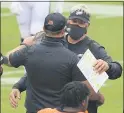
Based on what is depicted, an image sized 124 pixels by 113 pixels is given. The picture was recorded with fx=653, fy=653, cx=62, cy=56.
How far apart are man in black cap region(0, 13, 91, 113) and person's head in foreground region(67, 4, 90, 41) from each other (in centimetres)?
78

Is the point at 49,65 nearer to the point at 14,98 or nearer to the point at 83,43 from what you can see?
the point at 14,98

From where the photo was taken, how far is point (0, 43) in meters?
16.4

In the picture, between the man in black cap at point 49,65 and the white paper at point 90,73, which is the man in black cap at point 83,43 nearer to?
the white paper at point 90,73

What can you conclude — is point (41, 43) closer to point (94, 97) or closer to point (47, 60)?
point (47, 60)

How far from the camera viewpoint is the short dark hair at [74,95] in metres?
5.46

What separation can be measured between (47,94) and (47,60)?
33 centimetres

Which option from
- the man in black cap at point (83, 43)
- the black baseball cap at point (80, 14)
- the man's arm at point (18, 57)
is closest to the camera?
the man's arm at point (18, 57)

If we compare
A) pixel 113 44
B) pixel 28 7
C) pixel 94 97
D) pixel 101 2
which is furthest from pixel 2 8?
pixel 94 97

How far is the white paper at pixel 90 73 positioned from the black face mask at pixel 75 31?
0.99m

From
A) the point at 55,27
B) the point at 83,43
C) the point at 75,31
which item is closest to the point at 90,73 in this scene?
the point at 55,27

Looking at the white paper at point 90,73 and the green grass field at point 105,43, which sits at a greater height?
the white paper at point 90,73

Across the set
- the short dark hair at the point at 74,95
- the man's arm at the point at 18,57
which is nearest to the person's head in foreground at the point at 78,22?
the man's arm at the point at 18,57

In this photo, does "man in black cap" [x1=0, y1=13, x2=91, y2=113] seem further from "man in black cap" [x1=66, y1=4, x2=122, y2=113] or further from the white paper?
"man in black cap" [x1=66, y1=4, x2=122, y2=113]

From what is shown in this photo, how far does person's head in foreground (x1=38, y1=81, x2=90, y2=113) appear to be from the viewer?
5.45 m
